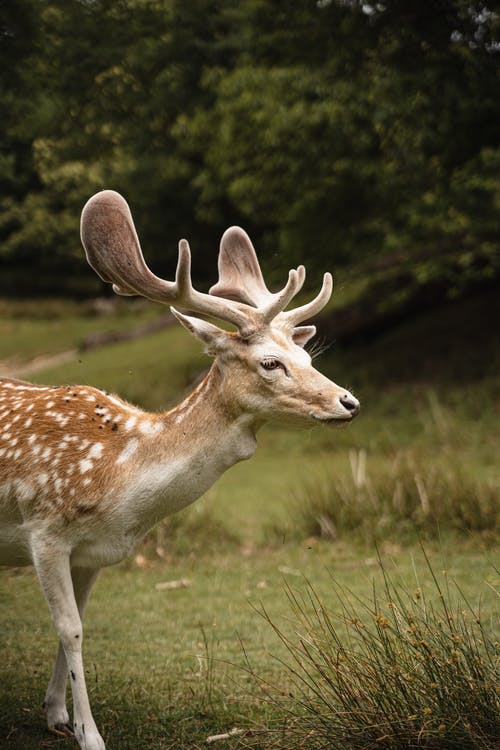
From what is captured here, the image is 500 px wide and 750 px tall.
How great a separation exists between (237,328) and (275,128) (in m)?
9.63

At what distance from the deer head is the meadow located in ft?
2.80

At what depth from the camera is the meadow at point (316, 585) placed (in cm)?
380

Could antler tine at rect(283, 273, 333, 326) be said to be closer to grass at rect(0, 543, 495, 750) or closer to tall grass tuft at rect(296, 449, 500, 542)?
grass at rect(0, 543, 495, 750)

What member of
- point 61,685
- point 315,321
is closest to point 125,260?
point 61,685

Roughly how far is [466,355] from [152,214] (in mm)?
5504

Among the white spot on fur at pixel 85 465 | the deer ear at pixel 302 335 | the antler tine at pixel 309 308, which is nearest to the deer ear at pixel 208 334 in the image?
the antler tine at pixel 309 308

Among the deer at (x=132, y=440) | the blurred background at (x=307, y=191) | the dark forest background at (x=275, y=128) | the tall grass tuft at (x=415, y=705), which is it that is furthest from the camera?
the blurred background at (x=307, y=191)

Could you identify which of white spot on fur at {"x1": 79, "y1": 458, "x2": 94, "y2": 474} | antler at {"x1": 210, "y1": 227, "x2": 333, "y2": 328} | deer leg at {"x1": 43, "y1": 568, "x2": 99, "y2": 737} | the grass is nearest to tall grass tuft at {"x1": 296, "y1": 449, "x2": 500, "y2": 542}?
the grass

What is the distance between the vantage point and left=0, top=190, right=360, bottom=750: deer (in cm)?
393

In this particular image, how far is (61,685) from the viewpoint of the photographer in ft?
14.2

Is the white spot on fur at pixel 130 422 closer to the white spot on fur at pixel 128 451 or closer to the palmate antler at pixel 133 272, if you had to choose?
the white spot on fur at pixel 128 451

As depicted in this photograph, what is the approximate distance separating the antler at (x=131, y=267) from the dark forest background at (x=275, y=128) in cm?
216

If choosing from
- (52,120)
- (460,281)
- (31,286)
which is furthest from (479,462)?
(31,286)

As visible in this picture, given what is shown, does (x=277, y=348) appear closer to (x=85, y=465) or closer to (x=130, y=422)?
(x=130, y=422)
